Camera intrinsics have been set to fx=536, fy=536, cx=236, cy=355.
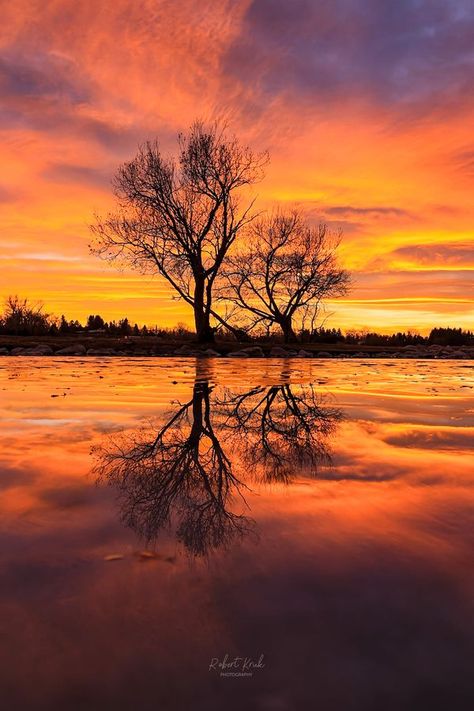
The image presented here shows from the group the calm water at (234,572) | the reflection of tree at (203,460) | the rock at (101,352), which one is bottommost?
the calm water at (234,572)

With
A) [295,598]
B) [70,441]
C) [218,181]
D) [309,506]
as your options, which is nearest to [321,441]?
[309,506]

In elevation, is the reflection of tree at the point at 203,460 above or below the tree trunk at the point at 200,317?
below

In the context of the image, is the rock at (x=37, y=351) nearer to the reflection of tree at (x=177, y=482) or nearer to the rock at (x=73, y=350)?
the rock at (x=73, y=350)

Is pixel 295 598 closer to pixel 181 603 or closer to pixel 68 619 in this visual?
pixel 181 603

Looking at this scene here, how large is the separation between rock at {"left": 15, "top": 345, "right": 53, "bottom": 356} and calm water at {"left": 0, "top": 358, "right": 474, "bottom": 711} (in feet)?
60.0

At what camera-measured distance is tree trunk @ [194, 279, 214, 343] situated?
1033 inches

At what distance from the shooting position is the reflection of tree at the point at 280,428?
3432mm

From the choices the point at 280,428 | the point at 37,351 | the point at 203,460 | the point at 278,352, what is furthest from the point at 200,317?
the point at 203,460

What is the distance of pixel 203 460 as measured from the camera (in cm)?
340

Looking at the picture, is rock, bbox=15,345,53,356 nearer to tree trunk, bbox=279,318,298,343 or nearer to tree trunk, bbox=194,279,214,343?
tree trunk, bbox=194,279,214,343

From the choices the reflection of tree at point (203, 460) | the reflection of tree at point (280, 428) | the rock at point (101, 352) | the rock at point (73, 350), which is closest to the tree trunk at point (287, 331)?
the rock at point (101, 352)

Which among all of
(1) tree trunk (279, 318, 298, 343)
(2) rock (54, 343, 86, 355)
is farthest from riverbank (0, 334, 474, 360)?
(1) tree trunk (279, 318, 298, 343)

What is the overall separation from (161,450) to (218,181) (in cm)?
2422

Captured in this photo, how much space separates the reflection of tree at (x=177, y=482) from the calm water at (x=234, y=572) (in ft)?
0.04
